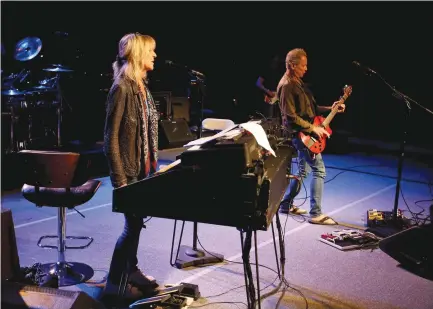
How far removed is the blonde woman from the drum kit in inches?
201

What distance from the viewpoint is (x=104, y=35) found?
35.7ft

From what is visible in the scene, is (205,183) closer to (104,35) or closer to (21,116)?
(21,116)

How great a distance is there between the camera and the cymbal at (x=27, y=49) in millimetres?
8555

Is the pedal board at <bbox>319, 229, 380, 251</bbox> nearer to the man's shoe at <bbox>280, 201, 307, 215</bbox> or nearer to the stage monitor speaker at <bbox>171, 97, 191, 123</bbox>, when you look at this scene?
the man's shoe at <bbox>280, 201, 307, 215</bbox>

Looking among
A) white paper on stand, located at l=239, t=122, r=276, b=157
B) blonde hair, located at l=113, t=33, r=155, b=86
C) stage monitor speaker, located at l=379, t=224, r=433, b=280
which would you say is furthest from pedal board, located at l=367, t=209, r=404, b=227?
blonde hair, located at l=113, t=33, r=155, b=86

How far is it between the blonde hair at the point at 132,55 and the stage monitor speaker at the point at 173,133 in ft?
18.3

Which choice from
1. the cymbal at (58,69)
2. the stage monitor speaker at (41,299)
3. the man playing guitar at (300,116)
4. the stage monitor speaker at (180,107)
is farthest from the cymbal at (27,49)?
the stage monitor speaker at (41,299)

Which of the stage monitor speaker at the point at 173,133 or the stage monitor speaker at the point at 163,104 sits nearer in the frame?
the stage monitor speaker at the point at 173,133

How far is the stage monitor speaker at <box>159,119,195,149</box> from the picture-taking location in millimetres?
8938

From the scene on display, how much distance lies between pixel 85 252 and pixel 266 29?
30.6 feet

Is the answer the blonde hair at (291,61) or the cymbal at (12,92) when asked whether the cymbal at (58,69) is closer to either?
the cymbal at (12,92)

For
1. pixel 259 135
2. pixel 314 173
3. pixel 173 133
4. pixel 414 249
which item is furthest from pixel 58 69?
pixel 259 135

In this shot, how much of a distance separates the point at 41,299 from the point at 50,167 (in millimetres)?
1229

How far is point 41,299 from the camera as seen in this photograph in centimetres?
259
